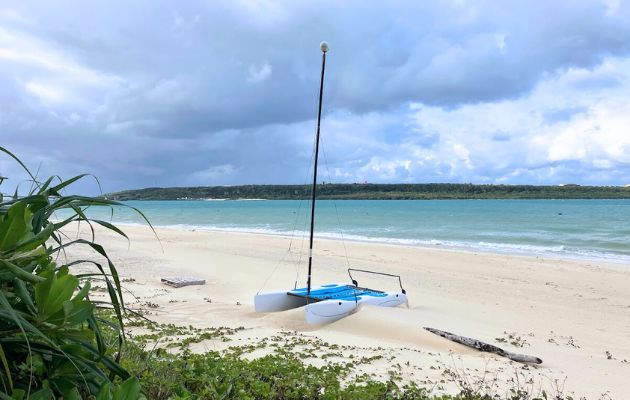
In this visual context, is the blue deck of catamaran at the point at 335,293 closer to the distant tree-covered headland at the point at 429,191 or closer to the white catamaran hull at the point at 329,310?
the white catamaran hull at the point at 329,310

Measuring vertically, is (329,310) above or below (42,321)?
below

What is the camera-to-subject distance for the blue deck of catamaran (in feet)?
32.2

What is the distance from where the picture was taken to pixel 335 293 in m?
10.4

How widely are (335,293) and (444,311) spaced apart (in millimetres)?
2572

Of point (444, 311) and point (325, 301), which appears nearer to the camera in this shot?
point (325, 301)

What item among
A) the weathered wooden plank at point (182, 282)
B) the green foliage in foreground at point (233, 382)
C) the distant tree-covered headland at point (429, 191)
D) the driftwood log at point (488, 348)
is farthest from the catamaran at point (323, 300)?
the distant tree-covered headland at point (429, 191)

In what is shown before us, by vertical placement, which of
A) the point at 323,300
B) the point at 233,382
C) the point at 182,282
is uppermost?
the point at 233,382

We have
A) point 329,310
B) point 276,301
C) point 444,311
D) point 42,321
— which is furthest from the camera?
point 444,311

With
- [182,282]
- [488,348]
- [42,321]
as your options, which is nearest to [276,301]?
[182,282]

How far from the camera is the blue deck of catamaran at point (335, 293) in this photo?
9.80 metres

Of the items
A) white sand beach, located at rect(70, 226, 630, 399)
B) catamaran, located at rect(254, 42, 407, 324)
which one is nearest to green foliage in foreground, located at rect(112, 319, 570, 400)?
white sand beach, located at rect(70, 226, 630, 399)

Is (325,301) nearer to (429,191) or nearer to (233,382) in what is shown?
(233,382)

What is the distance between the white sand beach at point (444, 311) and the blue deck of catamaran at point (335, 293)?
27.8 inches

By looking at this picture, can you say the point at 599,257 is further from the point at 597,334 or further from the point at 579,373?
the point at 579,373
